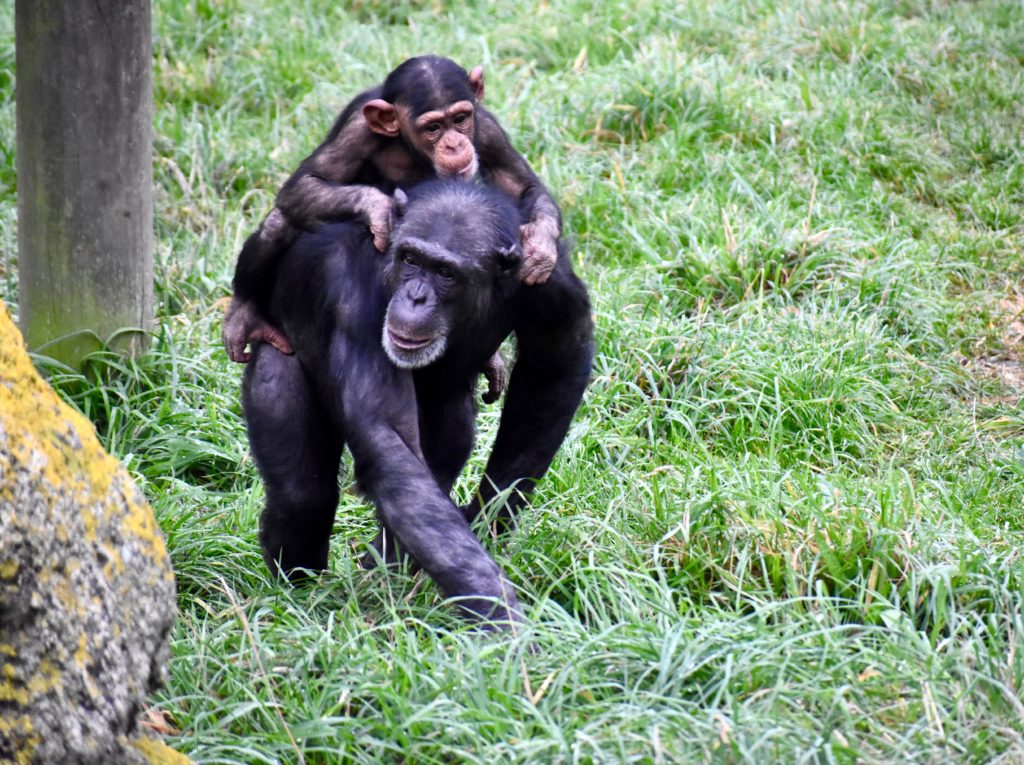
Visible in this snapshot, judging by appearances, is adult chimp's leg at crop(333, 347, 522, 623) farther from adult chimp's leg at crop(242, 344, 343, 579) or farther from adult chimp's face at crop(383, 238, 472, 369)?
adult chimp's leg at crop(242, 344, 343, 579)

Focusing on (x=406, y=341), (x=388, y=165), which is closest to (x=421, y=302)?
(x=406, y=341)

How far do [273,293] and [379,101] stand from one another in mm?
770

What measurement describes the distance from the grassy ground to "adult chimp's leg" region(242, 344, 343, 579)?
167mm

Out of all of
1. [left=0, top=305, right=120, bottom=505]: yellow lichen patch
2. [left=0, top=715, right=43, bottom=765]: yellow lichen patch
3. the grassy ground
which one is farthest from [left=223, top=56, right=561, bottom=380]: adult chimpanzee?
[left=0, top=715, right=43, bottom=765]: yellow lichen patch

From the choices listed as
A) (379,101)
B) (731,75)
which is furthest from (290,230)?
(731,75)

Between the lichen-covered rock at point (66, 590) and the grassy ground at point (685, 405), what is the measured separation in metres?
0.49

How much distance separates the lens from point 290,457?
14.0 ft

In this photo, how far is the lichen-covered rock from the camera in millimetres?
2664

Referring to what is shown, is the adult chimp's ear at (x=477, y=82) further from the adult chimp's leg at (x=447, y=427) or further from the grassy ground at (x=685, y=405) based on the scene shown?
the grassy ground at (x=685, y=405)

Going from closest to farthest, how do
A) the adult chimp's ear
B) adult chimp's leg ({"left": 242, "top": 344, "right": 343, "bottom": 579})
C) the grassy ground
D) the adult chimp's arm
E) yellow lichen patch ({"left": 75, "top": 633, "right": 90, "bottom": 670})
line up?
yellow lichen patch ({"left": 75, "top": 633, "right": 90, "bottom": 670}) < the grassy ground < adult chimp's leg ({"left": 242, "top": 344, "right": 343, "bottom": 579}) < the adult chimp's arm < the adult chimp's ear

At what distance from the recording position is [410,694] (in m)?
3.31

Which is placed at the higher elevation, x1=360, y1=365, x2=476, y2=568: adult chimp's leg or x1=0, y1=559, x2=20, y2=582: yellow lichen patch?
x1=0, y1=559, x2=20, y2=582: yellow lichen patch

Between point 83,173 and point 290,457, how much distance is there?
1.95 m

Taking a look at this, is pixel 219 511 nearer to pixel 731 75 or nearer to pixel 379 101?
pixel 379 101
